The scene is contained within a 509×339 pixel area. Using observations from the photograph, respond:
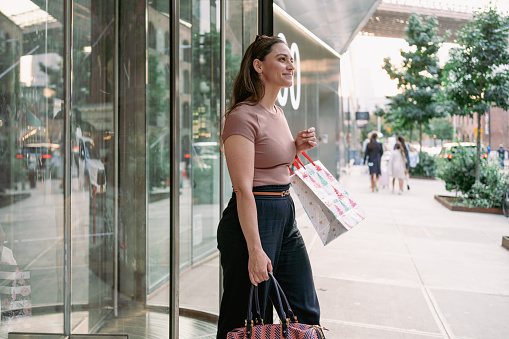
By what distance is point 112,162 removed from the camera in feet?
12.6

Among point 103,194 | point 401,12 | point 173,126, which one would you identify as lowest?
point 103,194

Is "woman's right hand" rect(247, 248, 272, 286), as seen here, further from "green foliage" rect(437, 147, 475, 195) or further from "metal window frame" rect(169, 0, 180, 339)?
"green foliage" rect(437, 147, 475, 195)

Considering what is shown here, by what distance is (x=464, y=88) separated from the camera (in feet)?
41.1

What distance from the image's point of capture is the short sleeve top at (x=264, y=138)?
1971mm

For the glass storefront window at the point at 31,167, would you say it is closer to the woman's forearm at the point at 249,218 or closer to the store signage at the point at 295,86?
the woman's forearm at the point at 249,218

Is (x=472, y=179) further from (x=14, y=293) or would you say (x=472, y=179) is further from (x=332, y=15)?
(x=14, y=293)

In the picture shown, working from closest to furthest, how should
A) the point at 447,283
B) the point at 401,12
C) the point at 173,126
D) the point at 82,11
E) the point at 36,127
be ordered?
the point at 173,126, the point at 36,127, the point at 82,11, the point at 447,283, the point at 401,12

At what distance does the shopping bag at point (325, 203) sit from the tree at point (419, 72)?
22.3 meters

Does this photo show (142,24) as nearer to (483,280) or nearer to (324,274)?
(324,274)

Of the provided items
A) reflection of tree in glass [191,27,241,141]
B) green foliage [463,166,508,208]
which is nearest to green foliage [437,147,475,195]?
green foliage [463,166,508,208]

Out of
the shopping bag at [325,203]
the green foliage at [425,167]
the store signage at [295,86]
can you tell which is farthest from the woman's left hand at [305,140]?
the green foliage at [425,167]

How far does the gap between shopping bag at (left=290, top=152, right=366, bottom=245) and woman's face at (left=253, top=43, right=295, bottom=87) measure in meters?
0.41

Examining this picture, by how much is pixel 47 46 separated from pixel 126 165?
3.85ft

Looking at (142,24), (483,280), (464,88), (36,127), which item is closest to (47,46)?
(36,127)
